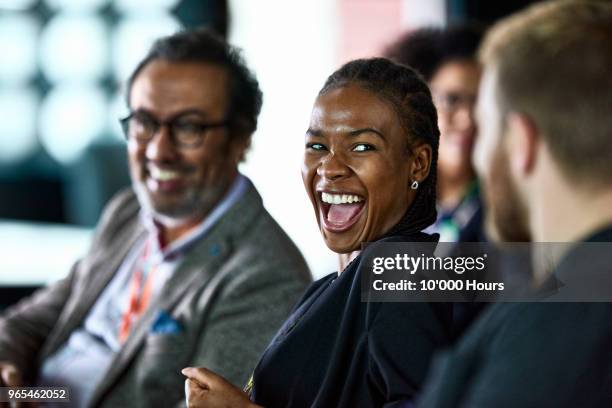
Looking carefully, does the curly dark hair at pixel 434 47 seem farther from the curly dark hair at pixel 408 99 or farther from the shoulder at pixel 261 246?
the curly dark hair at pixel 408 99

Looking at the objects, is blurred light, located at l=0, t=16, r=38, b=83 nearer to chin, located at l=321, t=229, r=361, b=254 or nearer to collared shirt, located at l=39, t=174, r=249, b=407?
collared shirt, located at l=39, t=174, r=249, b=407

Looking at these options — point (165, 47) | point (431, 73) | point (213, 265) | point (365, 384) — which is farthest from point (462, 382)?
point (431, 73)

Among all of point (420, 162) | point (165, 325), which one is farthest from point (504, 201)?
point (165, 325)

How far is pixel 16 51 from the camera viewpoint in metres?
5.47

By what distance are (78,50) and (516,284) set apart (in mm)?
4636

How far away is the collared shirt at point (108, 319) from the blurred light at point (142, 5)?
358 centimetres

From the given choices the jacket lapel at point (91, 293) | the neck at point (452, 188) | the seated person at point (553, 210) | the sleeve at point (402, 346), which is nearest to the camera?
the seated person at point (553, 210)

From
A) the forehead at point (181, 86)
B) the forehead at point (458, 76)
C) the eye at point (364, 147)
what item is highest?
the forehead at point (458, 76)

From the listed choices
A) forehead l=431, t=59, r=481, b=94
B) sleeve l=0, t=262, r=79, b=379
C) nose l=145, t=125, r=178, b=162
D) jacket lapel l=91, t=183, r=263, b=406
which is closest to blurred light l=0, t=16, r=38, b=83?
forehead l=431, t=59, r=481, b=94

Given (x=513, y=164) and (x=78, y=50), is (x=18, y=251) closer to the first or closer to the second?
(x=78, y=50)

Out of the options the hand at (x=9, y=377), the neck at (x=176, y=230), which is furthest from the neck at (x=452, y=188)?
the hand at (x=9, y=377)

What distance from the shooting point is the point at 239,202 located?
6.42ft

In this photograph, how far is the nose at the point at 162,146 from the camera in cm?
199

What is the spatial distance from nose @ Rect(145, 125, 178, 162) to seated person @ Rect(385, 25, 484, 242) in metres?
1.06
